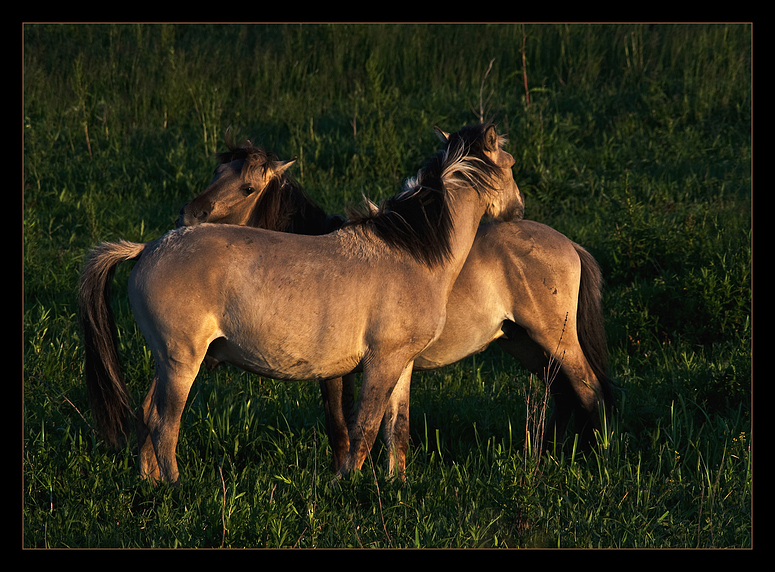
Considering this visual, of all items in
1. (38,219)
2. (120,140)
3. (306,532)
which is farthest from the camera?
(120,140)

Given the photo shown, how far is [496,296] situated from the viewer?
16.3 ft

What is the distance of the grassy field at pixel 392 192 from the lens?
4.05 metres

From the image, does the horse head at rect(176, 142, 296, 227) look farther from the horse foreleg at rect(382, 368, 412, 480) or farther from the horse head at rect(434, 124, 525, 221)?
the horse foreleg at rect(382, 368, 412, 480)

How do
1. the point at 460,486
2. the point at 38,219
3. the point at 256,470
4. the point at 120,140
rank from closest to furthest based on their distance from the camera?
1. the point at 460,486
2. the point at 256,470
3. the point at 38,219
4. the point at 120,140

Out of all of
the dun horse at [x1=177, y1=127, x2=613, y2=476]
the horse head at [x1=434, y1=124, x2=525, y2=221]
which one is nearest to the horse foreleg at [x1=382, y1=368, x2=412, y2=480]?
the dun horse at [x1=177, y1=127, x2=613, y2=476]

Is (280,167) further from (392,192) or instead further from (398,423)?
(392,192)

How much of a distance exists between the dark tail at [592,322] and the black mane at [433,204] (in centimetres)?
Result: 118

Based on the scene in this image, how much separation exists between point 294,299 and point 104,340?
1166 mm

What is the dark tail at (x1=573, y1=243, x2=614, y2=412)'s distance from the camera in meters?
5.30

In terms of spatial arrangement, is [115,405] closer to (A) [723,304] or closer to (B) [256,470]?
(B) [256,470]

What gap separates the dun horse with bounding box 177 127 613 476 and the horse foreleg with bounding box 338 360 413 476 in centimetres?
49

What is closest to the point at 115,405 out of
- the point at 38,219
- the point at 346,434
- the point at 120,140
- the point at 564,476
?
the point at 346,434

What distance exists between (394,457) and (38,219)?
657 cm

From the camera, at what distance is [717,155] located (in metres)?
10.4
